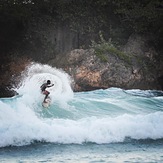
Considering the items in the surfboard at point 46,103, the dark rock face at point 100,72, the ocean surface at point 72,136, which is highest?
the dark rock face at point 100,72

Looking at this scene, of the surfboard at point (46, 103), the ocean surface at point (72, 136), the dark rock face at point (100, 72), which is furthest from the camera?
the dark rock face at point (100, 72)

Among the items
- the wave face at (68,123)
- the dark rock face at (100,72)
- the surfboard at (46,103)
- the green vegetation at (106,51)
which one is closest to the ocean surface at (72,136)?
the wave face at (68,123)

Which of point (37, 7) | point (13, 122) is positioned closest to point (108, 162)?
point (13, 122)

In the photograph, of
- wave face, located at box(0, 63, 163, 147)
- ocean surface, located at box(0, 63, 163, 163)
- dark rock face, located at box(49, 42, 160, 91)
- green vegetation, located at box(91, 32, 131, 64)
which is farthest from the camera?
green vegetation, located at box(91, 32, 131, 64)

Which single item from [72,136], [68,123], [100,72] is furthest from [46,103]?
[100,72]

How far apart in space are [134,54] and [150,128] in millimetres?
14473

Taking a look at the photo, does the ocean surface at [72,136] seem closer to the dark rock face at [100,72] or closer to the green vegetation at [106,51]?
the dark rock face at [100,72]

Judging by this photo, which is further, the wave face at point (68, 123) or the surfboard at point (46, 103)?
the surfboard at point (46, 103)

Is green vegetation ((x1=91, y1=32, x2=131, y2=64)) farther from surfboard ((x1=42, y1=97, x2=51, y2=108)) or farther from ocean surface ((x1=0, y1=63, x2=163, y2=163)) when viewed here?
surfboard ((x1=42, y1=97, x2=51, y2=108))

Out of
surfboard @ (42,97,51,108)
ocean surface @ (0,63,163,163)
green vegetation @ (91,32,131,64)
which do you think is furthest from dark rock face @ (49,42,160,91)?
surfboard @ (42,97,51,108)

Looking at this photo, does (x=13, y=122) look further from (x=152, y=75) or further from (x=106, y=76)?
(x=152, y=75)

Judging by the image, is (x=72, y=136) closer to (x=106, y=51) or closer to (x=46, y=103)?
(x=46, y=103)

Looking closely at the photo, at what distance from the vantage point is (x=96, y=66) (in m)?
23.9

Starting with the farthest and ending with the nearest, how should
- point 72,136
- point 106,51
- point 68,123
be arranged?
point 106,51, point 68,123, point 72,136
